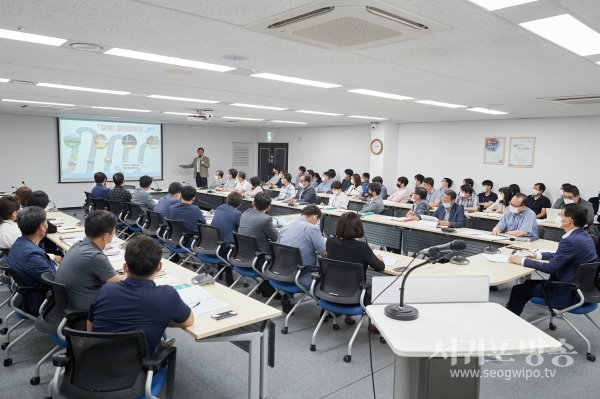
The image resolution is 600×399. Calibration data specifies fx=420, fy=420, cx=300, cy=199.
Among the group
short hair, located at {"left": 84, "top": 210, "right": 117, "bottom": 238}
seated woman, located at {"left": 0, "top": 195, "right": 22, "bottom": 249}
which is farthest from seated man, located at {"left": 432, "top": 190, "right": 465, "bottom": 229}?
seated woman, located at {"left": 0, "top": 195, "right": 22, "bottom": 249}

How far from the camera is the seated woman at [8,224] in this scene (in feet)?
13.6

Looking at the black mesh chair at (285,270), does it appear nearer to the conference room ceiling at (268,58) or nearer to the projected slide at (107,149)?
the conference room ceiling at (268,58)

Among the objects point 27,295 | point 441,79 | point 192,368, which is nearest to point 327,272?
point 192,368

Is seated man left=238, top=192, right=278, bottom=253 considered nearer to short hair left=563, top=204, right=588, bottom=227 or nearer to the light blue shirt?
short hair left=563, top=204, right=588, bottom=227

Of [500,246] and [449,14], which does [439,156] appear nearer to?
[500,246]

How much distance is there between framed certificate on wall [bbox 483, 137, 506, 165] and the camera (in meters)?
10.2

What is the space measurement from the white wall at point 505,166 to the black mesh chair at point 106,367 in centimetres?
982

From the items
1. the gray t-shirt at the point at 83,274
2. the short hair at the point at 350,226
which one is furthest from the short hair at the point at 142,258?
the short hair at the point at 350,226

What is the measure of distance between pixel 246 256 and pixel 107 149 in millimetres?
9606

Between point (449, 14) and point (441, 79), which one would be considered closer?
point (449, 14)

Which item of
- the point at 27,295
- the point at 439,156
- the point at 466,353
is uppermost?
the point at 439,156

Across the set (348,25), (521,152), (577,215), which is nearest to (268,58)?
(348,25)

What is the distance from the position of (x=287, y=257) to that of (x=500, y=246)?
2.87 metres

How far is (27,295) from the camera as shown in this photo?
3.21 meters
